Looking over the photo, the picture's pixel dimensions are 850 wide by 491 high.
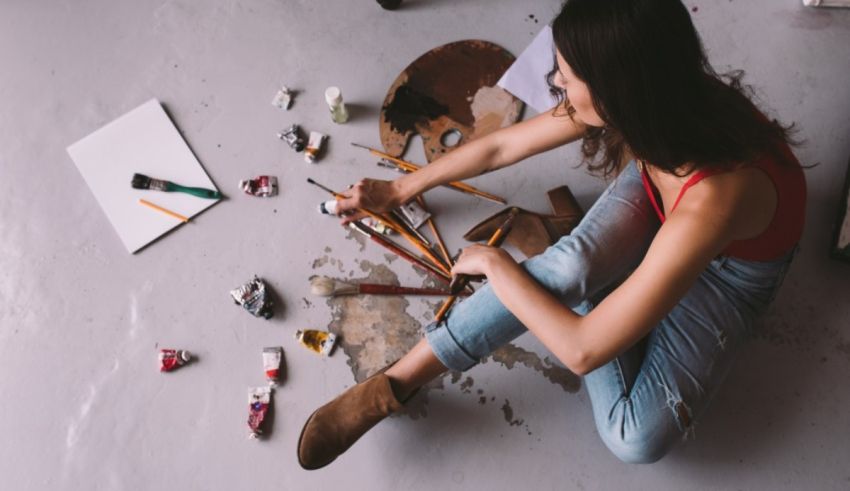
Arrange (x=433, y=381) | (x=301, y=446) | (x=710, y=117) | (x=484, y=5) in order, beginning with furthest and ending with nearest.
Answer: (x=484, y=5) < (x=433, y=381) < (x=301, y=446) < (x=710, y=117)

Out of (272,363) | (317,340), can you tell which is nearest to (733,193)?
(317,340)

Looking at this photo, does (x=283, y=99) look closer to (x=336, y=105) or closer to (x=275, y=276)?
(x=336, y=105)

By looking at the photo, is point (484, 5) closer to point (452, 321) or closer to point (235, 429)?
point (452, 321)

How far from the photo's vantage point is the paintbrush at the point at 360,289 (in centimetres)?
155

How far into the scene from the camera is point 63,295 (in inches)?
65.8

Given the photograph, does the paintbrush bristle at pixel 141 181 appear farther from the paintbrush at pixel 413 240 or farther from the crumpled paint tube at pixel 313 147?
the paintbrush at pixel 413 240

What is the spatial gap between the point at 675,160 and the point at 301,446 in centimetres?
99

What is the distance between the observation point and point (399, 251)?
1.58 meters

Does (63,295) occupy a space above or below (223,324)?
above

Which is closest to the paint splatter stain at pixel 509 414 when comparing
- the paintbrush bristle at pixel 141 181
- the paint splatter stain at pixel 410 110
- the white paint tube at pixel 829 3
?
the paint splatter stain at pixel 410 110

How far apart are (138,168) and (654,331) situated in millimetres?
1398

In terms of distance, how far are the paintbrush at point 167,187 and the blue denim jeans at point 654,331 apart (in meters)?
0.75

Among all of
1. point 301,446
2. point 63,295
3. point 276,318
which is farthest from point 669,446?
point 63,295

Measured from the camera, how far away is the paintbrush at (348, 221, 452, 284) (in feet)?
5.13
